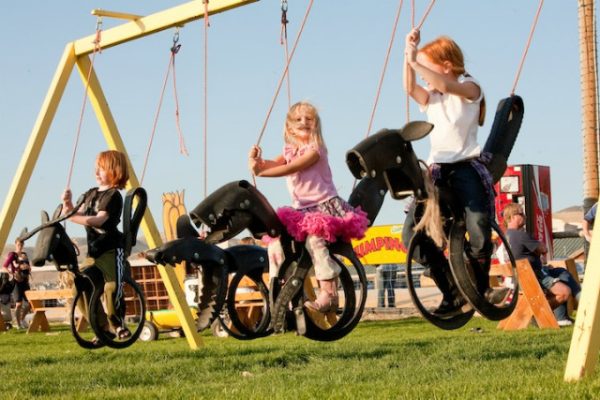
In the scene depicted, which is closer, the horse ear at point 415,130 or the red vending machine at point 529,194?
the horse ear at point 415,130

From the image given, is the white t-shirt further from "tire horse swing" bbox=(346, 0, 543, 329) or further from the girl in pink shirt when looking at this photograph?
the girl in pink shirt

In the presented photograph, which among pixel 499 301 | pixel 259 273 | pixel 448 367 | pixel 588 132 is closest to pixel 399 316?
pixel 588 132

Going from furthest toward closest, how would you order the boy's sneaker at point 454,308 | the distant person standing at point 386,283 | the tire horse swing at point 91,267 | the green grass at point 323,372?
the distant person standing at point 386,283 → the tire horse swing at point 91,267 → the green grass at point 323,372 → the boy's sneaker at point 454,308

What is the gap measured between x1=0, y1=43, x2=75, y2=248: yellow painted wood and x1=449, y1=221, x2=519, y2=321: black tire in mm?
6545

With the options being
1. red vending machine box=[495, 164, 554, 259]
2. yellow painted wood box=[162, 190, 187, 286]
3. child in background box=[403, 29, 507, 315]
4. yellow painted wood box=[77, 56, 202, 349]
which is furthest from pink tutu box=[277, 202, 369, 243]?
yellow painted wood box=[162, 190, 187, 286]

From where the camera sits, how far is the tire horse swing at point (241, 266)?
7.48 meters

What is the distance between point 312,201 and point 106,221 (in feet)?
7.41

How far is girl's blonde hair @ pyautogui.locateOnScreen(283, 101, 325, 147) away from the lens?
7.83 m

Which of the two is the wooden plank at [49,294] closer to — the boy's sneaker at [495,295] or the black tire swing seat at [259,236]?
the black tire swing seat at [259,236]

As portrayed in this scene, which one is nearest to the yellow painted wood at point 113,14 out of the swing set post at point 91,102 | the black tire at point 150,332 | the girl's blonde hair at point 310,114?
the swing set post at point 91,102

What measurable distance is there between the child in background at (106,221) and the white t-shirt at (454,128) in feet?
10.9

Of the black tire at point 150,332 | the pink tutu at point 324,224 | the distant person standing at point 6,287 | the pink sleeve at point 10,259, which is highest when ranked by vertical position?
the pink tutu at point 324,224

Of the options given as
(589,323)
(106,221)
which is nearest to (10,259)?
(106,221)

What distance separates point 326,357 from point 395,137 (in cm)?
553
